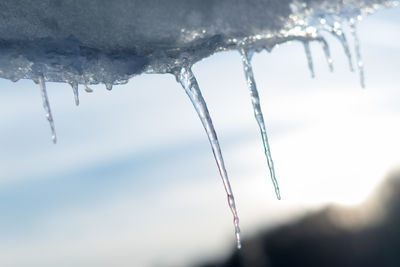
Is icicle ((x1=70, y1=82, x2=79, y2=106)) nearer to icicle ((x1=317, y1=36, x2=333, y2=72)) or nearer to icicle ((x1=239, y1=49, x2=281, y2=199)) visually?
icicle ((x1=239, y1=49, x2=281, y2=199))

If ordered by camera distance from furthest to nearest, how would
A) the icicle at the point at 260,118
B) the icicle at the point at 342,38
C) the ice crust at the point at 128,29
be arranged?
the icicle at the point at 260,118
the icicle at the point at 342,38
the ice crust at the point at 128,29

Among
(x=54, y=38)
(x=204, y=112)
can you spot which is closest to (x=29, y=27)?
(x=54, y=38)

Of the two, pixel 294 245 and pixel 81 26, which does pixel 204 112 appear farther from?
pixel 294 245

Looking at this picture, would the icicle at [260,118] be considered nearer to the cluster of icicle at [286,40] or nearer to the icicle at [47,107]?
the cluster of icicle at [286,40]

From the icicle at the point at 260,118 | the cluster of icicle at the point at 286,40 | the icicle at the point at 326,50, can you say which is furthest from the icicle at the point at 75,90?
the icicle at the point at 326,50

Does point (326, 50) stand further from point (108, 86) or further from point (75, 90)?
point (75, 90)

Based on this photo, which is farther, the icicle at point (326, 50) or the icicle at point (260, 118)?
the icicle at point (260, 118)

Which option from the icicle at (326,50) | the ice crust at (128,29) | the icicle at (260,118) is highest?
the ice crust at (128,29)

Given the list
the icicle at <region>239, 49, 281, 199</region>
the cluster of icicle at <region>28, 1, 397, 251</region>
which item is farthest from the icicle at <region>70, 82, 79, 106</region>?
the icicle at <region>239, 49, 281, 199</region>
